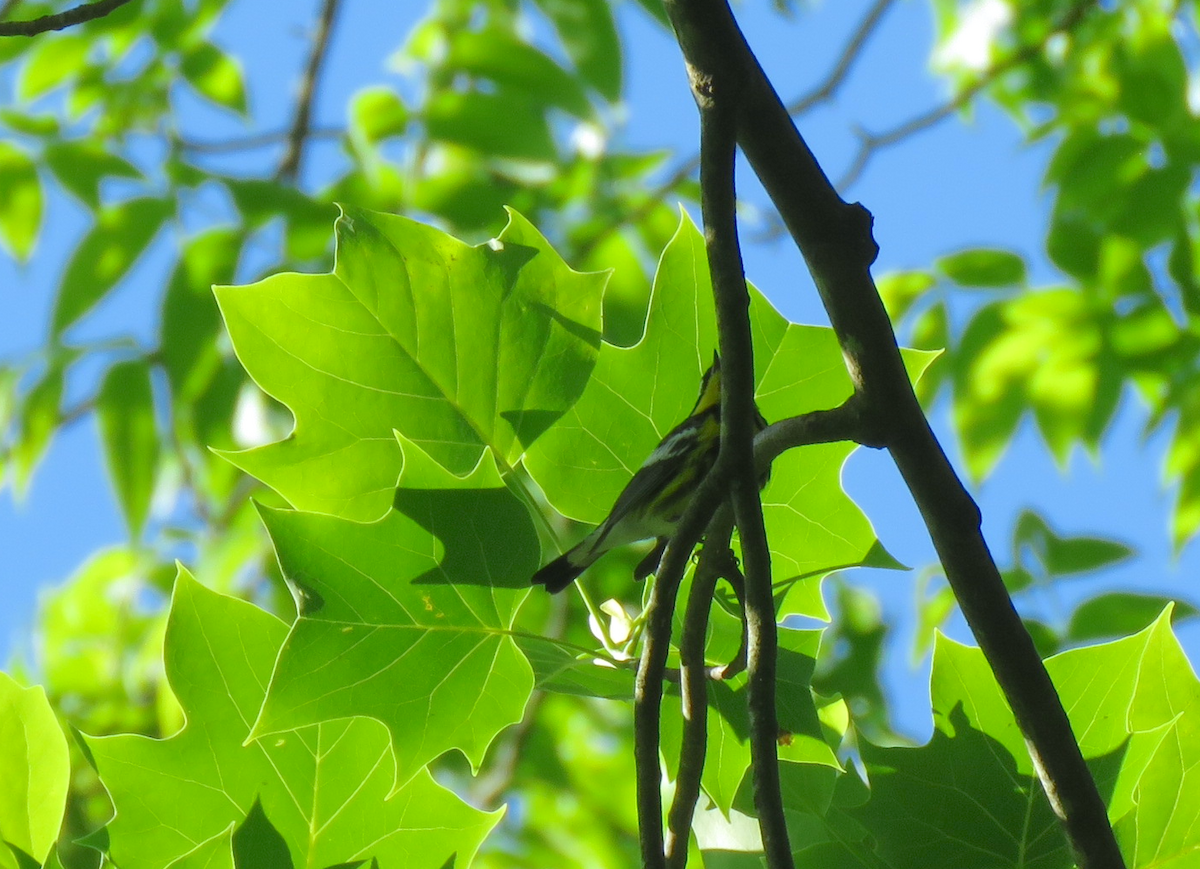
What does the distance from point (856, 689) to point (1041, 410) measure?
1034 millimetres

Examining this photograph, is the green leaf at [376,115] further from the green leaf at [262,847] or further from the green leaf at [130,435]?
the green leaf at [262,847]

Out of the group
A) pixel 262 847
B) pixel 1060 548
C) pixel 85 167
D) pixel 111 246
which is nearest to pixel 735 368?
pixel 262 847

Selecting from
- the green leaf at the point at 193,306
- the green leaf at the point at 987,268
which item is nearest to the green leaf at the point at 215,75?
the green leaf at the point at 193,306

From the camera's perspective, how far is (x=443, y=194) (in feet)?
11.9

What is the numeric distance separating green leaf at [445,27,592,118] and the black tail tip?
1911mm

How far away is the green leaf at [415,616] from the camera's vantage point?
5.27 ft

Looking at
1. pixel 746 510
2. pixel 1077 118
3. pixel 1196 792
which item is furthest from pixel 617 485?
pixel 1077 118

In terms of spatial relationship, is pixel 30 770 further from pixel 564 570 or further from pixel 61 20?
pixel 61 20

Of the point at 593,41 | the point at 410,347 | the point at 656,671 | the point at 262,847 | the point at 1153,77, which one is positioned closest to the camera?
the point at 656,671

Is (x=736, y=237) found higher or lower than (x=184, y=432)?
lower

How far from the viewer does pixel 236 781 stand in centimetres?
180

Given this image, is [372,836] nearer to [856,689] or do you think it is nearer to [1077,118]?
[856,689]

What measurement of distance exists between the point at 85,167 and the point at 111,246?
29 centimetres

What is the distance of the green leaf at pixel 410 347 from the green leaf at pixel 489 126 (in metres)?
1.69
